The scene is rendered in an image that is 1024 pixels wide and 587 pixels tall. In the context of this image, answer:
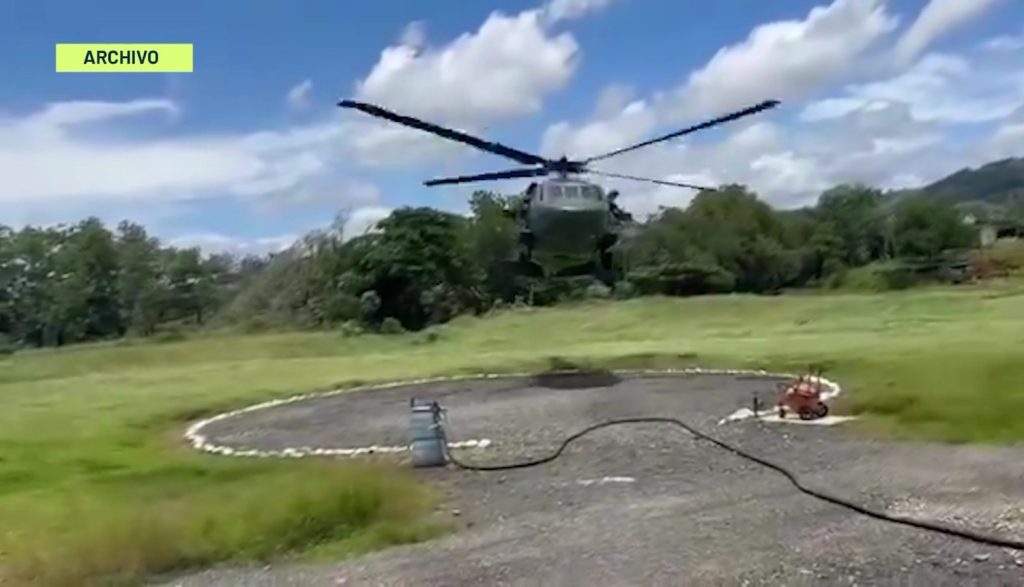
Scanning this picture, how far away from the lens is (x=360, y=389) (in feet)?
77.3

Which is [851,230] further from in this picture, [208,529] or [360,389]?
[208,529]

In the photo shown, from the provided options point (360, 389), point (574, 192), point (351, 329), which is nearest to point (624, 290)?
point (351, 329)

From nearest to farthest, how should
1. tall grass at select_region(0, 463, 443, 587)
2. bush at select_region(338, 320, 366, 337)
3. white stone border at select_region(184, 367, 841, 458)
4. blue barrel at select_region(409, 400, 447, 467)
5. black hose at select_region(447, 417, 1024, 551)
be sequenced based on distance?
black hose at select_region(447, 417, 1024, 551), tall grass at select_region(0, 463, 443, 587), blue barrel at select_region(409, 400, 447, 467), white stone border at select_region(184, 367, 841, 458), bush at select_region(338, 320, 366, 337)

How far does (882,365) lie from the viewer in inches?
800

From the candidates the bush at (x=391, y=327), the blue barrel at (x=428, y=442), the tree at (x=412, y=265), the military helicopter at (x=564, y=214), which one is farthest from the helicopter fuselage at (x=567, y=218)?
the tree at (x=412, y=265)

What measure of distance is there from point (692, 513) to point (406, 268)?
1730 inches

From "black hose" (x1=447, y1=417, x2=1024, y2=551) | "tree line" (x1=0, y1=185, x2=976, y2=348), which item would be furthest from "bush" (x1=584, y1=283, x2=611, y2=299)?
"black hose" (x1=447, y1=417, x2=1024, y2=551)

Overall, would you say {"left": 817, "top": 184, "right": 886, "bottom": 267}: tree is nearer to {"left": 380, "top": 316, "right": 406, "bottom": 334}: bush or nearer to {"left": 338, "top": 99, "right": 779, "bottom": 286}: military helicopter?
{"left": 380, "top": 316, "right": 406, "bottom": 334}: bush

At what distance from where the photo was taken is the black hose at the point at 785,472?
8.06 m

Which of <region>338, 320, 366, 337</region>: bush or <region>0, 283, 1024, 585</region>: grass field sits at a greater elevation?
<region>338, 320, 366, 337</region>: bush

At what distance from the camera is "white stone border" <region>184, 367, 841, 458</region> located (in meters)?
15.0

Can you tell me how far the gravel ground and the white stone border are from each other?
491 millimetres

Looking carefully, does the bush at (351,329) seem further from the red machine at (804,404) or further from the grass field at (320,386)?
the red machine at (804,404)

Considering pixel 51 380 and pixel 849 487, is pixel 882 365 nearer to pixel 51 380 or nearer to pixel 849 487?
pixel 849 487
